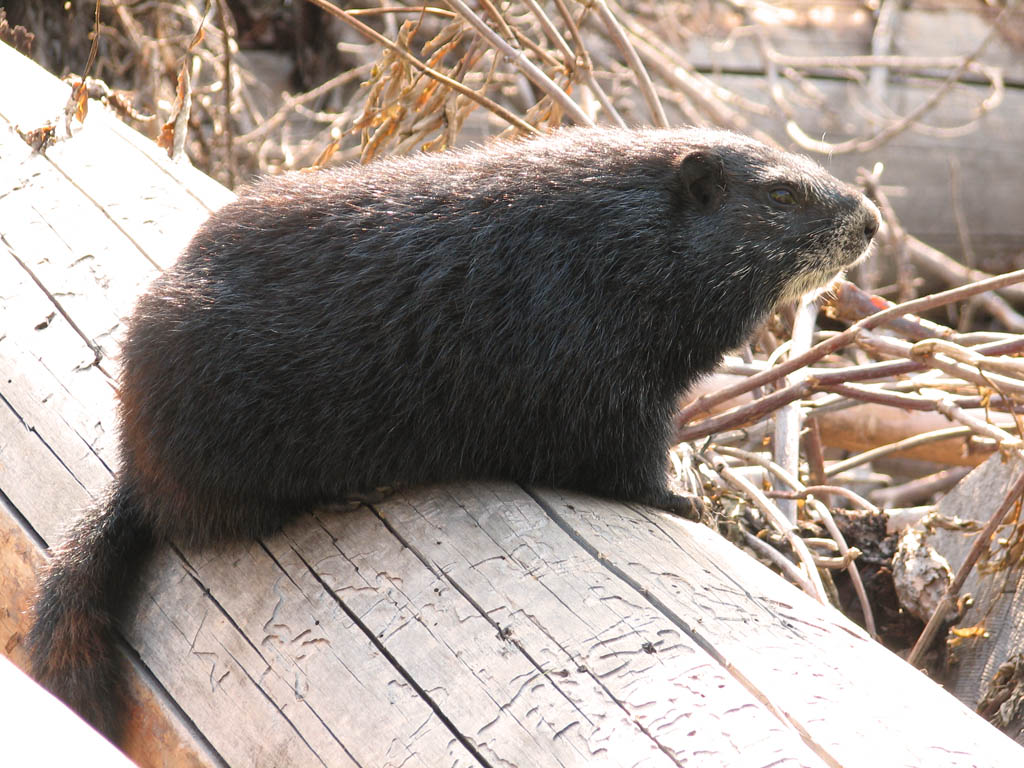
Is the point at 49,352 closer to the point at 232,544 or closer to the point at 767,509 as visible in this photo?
the point at 232,544

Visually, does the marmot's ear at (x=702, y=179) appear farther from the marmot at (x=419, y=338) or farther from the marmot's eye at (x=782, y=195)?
the marmot's eye at (x=782, y=195)

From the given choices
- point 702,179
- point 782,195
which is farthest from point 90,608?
point 782,195

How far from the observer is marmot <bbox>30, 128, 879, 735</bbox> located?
2.63 meters

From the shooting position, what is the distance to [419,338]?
8.91 ft

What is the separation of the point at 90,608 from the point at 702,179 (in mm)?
1926

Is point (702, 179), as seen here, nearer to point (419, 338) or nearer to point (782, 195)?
point (782, 195)

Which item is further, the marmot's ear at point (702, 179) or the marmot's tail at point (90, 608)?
the marmot's ear at point (702, 179)

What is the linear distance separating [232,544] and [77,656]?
16.9 inches

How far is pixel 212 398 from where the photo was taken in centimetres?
261


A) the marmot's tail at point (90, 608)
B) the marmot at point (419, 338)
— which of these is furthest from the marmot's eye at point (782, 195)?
the marmot's tail at point (90, 608)

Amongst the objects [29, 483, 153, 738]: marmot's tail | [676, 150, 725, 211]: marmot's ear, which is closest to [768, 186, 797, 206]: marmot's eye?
[676, 150, 725, 211]: marmot's ear

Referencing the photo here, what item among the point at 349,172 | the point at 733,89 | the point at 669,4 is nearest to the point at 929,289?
the point at 733,89

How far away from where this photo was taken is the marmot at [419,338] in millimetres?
2635

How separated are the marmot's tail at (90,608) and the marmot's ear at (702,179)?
169 cm
